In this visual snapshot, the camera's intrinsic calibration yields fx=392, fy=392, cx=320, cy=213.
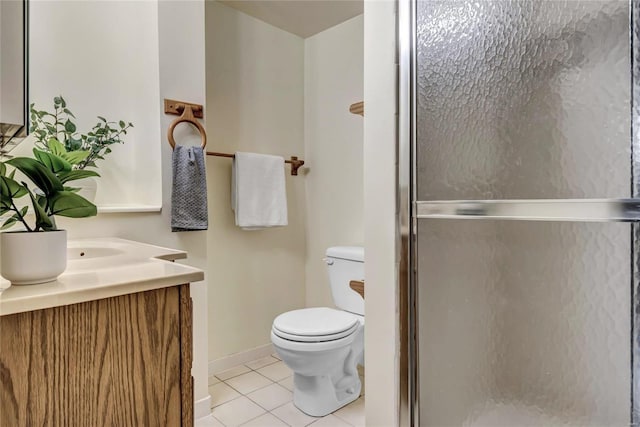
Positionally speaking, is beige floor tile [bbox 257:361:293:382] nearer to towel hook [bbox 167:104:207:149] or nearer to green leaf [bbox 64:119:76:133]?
towel hook [bbox 167:104:207:149]

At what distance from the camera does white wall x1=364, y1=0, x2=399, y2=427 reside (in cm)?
132

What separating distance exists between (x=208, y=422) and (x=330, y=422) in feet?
1.86

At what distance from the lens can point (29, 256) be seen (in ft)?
2.42

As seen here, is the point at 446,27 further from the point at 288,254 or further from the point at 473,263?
the point at 288,254

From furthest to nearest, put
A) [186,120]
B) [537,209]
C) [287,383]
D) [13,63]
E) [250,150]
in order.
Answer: [250,150] < [287,383] < [186,120] < [537,209] < [13,63]

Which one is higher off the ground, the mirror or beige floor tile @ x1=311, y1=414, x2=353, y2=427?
the mirror

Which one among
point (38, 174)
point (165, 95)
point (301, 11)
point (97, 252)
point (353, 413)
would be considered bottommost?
point (353, 413)

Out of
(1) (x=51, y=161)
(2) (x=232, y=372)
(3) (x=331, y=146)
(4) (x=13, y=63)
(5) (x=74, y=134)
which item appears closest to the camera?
(4) (x=13, y=63)

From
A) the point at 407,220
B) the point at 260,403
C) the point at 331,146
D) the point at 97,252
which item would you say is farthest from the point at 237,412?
the point at 331,146

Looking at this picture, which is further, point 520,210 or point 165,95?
point 165,95

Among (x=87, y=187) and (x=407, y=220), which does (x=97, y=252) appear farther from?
(x=407, y=220)

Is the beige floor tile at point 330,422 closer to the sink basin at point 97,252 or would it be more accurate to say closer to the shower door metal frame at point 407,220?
the shower door metal frame at point 407,220

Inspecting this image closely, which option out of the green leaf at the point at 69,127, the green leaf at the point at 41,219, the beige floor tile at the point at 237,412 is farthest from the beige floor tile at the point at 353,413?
the green leaf at the point at 69,127

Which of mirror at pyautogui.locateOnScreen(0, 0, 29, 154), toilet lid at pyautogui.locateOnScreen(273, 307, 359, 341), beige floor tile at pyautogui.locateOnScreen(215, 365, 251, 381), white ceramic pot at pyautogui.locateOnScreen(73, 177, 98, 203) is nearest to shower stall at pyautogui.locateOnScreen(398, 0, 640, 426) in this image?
toilet lid at pyautogui.locateOnScreen(273, 307, 359, 341)
